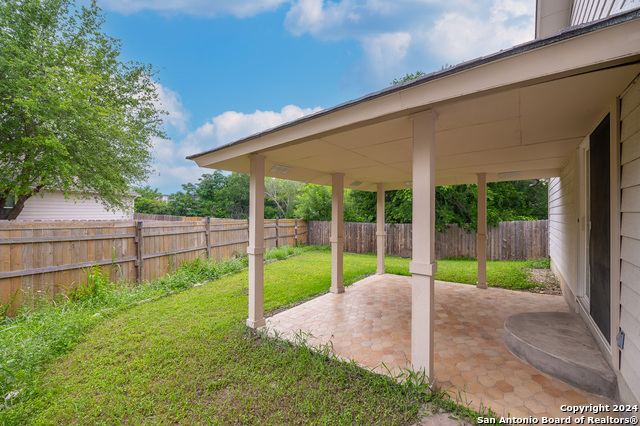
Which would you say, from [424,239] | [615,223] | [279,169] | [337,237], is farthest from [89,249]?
[615,223]

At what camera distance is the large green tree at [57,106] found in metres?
6.66

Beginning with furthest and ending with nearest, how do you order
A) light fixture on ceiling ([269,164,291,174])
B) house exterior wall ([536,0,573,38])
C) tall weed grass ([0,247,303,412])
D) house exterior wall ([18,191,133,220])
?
house exterior wall ([18,191,133,220]), house exterior wall ([536,0,573,38]), light fixture on ceiling ([269,164,291,174]), tall weed grass ([0,247,303,412])

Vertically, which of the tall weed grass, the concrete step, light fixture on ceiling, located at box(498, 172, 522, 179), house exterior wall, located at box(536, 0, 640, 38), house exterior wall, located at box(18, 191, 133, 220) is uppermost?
house exterior wall, located at box(536, 0, 640, 38)

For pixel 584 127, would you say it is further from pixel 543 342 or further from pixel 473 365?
pixel 473 365

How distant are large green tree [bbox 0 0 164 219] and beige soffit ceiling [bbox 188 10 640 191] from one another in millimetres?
6374

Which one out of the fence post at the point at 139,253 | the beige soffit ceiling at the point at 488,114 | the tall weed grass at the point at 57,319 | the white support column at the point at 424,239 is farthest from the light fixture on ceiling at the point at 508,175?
the fence post at the point at 139,253

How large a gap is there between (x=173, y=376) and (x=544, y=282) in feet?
24.6

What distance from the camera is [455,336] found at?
10.7ft

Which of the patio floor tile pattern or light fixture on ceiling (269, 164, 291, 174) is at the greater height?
light fixture on ceiling (269, 164, 291, 174)

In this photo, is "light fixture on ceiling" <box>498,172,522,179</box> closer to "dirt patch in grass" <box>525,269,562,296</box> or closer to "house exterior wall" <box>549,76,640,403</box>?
"dirt patch in grass" <box>525,269,562,296</box>

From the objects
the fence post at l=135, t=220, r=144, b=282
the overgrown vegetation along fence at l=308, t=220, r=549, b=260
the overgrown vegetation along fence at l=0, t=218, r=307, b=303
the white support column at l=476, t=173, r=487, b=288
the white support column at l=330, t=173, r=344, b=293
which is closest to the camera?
the overgrown vegetation along fence at l=0, t=218, r=307, b=303

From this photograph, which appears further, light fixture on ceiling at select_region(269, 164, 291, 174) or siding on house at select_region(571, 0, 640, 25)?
light fixture on ceiling at select_region(269, 164, 291, 174)

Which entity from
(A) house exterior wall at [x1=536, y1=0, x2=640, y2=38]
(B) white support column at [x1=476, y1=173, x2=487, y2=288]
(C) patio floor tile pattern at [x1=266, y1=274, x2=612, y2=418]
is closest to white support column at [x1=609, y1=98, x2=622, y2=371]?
(C) patio floor tile pattern at [x1=266, y1=274, x2=612, y2=418]

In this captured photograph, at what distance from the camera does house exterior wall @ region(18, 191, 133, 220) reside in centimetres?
984
